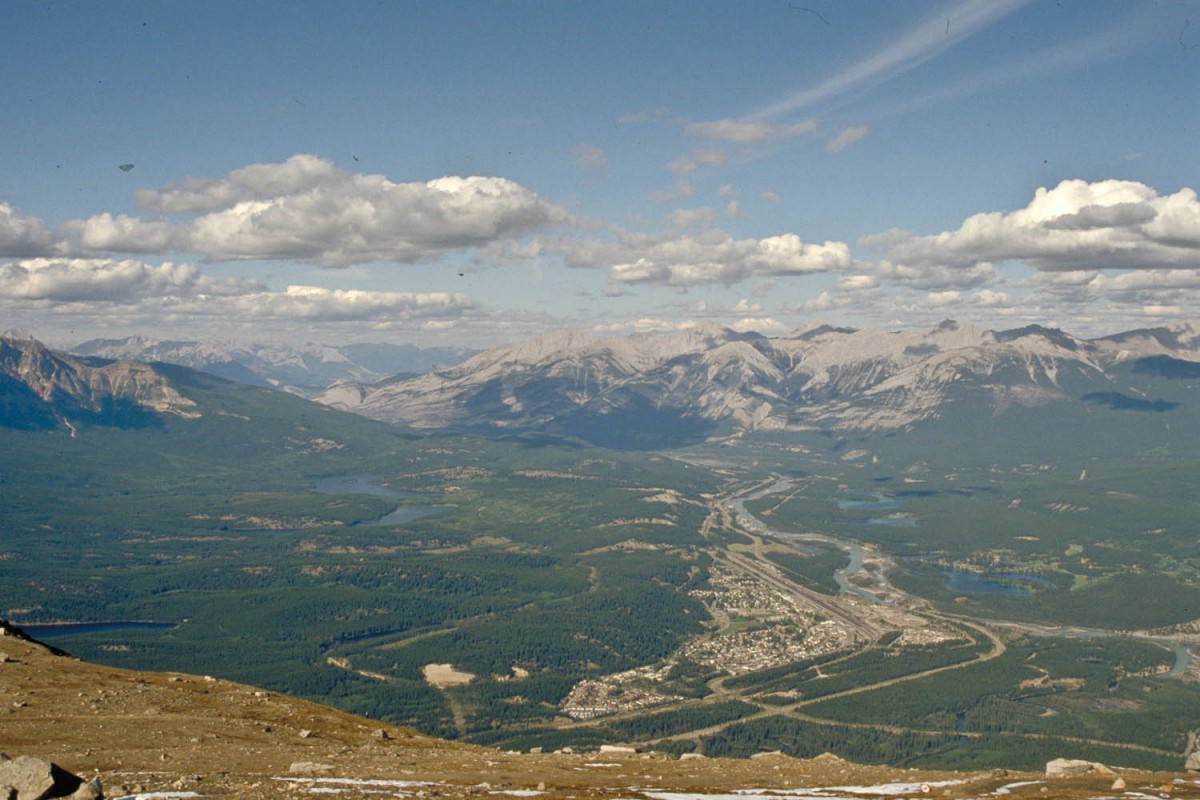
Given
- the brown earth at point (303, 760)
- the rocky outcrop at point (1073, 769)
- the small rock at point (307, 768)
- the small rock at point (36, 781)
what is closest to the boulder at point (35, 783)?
the small rock at point (36, 781)

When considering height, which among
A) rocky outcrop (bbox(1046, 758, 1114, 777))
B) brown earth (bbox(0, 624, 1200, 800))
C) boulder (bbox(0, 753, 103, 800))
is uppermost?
boulder (bbox(0, 753, 103, 800))

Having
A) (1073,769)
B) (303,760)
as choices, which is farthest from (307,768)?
(1073,769)

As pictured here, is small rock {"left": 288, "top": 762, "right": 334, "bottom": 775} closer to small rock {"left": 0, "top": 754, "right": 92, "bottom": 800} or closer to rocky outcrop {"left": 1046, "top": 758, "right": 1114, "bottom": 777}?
small rock {"left": 0, "top": 754, "right": 92, "bottom": 800}

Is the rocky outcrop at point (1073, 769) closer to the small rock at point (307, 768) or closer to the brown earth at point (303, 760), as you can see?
the brown earth at point (303, 760)

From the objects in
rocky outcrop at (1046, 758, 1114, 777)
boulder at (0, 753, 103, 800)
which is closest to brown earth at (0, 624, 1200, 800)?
rocky outcrop at (1046, 758, 1114, 777)

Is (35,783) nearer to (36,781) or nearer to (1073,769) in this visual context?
(36,781)
